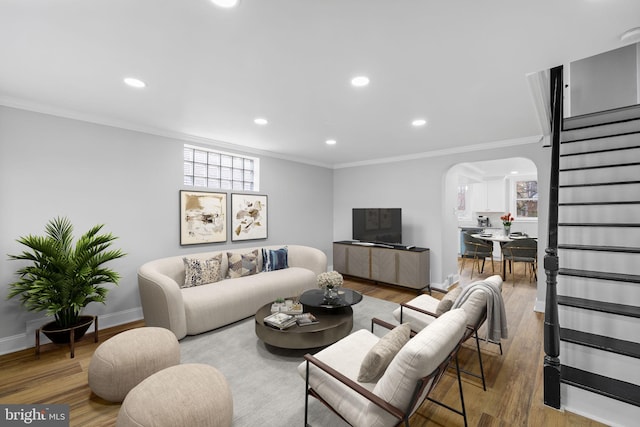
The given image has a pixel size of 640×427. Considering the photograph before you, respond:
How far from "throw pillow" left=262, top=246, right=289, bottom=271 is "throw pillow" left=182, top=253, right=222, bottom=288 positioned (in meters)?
0.81

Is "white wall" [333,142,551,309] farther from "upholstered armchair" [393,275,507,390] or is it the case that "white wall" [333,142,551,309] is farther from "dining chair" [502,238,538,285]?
"upholstered armchair" [393,275,507,390]

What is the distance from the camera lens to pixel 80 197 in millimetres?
3178

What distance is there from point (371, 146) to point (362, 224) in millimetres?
1717

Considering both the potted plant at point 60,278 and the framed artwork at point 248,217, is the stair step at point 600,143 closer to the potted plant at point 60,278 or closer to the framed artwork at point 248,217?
the framed artwork at point 248,217

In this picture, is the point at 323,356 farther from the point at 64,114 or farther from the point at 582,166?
the point at 64,114

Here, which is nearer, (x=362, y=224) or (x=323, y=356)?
(x=323, y=356)

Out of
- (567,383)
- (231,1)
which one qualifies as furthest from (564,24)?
(567,383)

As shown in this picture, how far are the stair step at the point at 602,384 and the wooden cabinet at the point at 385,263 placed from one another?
2794 mm

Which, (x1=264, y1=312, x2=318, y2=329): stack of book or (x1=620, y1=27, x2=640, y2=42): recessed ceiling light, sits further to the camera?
(x1=264, y1=312, x2=318, y2=329): stack of book

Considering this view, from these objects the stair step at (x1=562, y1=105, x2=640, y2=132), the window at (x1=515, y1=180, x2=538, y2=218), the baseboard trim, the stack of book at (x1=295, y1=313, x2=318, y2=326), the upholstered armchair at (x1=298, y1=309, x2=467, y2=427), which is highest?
the stair step at (x1=562, y1=105, x2=640, y2=132)

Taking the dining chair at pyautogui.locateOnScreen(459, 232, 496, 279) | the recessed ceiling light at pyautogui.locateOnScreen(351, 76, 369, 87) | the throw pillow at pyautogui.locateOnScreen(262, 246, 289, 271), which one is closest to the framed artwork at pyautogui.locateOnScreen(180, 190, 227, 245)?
the throw pillow at pyautogui.locateOnScreen(262, 246, 289, 271)

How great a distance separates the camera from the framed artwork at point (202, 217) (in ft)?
13.2

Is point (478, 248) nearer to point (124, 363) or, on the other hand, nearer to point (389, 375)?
point (389, 375)

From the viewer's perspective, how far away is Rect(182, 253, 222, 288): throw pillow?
362cm
